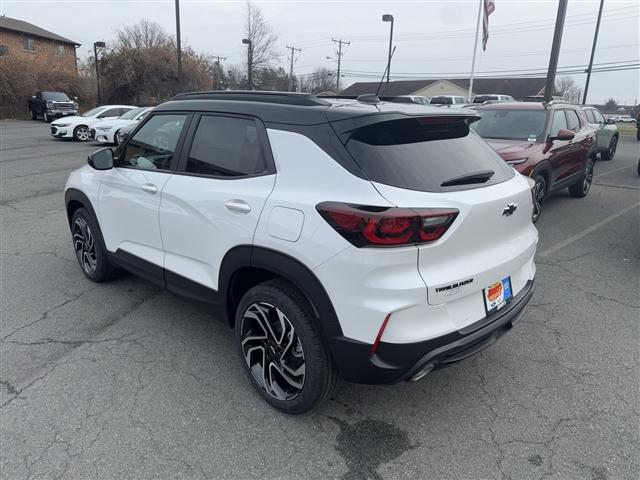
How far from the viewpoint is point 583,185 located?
894 cm

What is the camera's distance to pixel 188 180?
10.2 ft

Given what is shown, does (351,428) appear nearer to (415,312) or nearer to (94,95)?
(415,312)

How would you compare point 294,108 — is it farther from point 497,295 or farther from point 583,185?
point 583,185

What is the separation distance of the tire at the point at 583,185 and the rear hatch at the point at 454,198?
699 centimetres

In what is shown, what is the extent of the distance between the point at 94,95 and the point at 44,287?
40.8m

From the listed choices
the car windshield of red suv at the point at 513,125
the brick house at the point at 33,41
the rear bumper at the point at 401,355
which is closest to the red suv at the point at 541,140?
the car windshield of red suv at the point at 513,125

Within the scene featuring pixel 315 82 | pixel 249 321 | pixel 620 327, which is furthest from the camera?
pixel 315 82

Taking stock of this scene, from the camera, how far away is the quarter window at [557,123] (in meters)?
7.27

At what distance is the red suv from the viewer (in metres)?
6.57

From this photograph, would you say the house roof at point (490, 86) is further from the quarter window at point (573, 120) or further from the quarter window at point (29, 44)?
the quarter window at point (573, 120)

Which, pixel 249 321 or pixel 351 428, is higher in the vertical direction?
pixel 249 321

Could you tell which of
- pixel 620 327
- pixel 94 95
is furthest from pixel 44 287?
pixel 94 95

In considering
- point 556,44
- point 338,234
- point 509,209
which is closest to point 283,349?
point 338,234

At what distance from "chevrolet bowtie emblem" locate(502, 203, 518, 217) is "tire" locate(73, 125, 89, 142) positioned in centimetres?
1822
